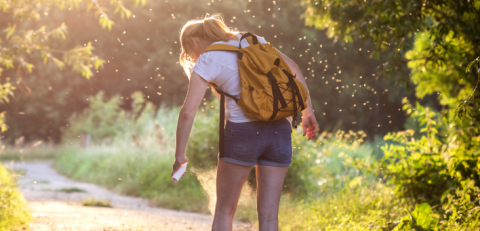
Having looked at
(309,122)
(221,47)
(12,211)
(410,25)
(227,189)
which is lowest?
(12,211)

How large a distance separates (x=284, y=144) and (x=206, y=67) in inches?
23.4

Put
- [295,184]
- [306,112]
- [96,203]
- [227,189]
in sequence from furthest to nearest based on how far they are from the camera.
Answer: [96,203], [295,184], [306,112], [227,189]

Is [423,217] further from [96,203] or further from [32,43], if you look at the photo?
[32,43]

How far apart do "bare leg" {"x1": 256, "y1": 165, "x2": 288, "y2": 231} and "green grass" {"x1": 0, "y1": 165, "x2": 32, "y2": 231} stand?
8.32 feet

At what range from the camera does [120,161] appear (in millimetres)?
9961

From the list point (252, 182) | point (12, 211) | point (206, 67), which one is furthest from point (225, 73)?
point (252, 182)

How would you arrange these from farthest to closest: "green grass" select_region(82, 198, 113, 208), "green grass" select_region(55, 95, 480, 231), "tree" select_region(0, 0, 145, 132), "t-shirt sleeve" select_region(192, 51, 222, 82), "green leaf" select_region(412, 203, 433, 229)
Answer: "green grass" select_region(82, 198, 113, 208), "tree" select_region(0, 0, 145, 132), "green grass" select_region(55, 95, 480, 231), "green leaf" select_region(412, 203, 433, 229), "t-shirt sleeve" select_region(192, 51, 222, 82)

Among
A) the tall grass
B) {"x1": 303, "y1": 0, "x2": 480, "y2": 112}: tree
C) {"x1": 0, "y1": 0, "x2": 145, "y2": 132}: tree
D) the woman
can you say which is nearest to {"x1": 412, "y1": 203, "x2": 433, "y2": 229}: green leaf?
the tall grass

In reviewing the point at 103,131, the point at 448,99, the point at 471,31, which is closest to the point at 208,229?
the point at 471,31

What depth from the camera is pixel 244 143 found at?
223 centimetres

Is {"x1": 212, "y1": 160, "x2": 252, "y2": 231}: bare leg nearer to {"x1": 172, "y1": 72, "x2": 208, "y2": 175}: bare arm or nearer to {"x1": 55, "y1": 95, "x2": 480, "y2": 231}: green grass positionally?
{"x1": 172, "y1": 72, "x2": 208, "y2": 175}: bare arm

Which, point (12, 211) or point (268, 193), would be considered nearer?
point (268, 193)

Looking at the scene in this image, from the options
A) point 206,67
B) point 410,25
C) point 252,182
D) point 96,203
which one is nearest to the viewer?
point 206,67

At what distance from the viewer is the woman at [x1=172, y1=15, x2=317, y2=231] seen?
2215 millimetres
